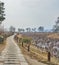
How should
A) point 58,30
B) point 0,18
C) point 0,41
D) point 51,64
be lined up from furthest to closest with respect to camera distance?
point 58,30
point 0,18
point 0,41
point 51,64

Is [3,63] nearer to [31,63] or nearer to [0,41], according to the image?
[31,63]

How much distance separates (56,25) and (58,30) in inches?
148

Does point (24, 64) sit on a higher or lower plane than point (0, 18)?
lower

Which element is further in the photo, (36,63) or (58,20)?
(58,20)

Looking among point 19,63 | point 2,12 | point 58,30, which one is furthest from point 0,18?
point 58,30

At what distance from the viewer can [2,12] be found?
54.2 m

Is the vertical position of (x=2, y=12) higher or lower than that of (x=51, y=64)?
higher

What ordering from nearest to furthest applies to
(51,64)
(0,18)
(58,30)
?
1. (51,64)
2. (0,18)
3. (58,30)

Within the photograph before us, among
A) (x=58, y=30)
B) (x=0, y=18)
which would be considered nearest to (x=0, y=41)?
(x=0, y=18)

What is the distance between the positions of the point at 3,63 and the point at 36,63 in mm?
2484

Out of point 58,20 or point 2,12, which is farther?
point 58,20

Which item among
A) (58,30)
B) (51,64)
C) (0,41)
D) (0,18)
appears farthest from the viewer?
(58,30)

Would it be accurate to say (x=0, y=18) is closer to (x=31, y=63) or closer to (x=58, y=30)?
(x=31, y=63)

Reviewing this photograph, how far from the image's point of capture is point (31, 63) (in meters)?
19.2
